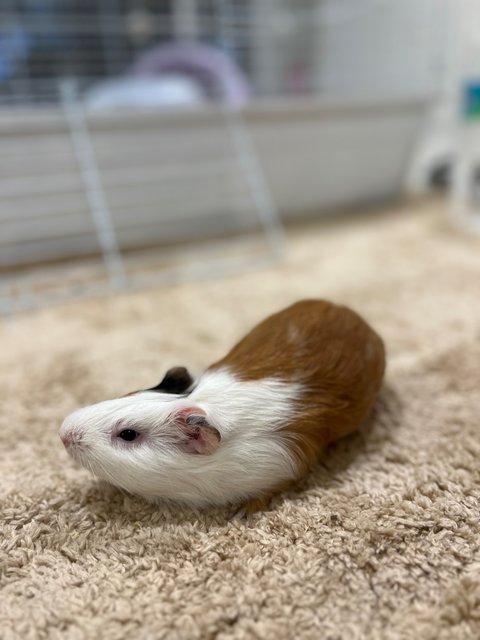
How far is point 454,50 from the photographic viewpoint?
283 cm

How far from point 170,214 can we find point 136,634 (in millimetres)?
1963

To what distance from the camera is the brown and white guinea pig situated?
A: 826 mm

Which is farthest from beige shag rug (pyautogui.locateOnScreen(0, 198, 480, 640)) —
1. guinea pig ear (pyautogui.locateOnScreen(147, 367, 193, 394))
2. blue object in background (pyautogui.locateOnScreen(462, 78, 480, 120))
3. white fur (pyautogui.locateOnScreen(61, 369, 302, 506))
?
blue object in background (pyautogui.locateOnScreen(462, 78, 480, 120))

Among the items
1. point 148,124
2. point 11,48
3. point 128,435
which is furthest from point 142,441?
point 11,48

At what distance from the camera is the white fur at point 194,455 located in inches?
32.5

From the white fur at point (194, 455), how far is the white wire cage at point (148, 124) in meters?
1.07

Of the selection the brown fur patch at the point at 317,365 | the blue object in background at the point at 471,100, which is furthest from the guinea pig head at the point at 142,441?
the blue object in background at the point at 471,100

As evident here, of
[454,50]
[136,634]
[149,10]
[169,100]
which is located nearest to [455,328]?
[136,634]

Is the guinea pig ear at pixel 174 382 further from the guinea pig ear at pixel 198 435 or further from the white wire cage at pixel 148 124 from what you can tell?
the white wire cage at pixel 148 124

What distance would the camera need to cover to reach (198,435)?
2.69 ft

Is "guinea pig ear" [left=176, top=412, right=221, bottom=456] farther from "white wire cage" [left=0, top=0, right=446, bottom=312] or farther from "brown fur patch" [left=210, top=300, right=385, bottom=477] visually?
"white wire cage" [left=0, top=0, right=446, bottom=312]

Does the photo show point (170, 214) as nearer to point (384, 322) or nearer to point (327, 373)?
point (384, 322)

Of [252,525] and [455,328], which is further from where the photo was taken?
[455,328]

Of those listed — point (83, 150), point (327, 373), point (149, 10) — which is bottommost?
point (327, 373)
